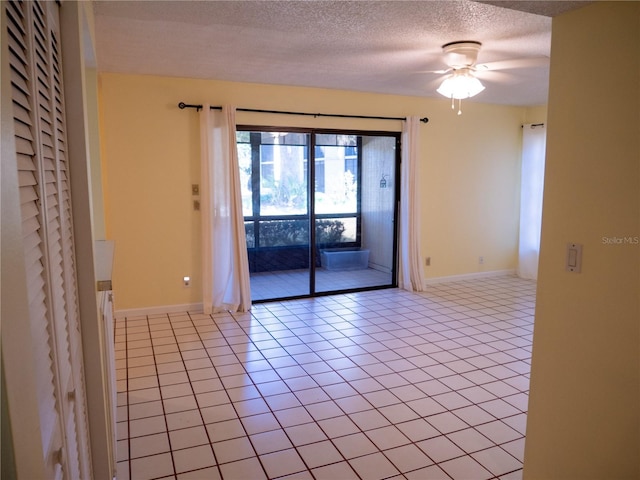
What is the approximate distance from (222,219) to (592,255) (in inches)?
149

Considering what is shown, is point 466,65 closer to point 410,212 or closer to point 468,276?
point 410,212

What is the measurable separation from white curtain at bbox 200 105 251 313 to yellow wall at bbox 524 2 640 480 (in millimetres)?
3480

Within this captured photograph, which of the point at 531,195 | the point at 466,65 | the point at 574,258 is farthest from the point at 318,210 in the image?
the point at 574,258

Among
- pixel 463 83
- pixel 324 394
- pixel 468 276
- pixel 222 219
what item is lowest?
pixel 324 394

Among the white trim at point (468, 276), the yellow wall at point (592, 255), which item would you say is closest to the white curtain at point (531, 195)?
the white trim at point (468, 276)

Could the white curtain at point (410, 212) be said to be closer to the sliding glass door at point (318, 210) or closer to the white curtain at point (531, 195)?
the sliding glass door at point (318, 210)

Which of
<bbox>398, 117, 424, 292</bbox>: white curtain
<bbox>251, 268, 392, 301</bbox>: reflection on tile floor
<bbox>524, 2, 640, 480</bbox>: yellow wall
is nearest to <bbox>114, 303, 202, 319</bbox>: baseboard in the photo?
<bbox>251, 268, 392, 301</bbox>: reflection on tile floor

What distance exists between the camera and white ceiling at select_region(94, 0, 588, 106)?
2695 millimetres

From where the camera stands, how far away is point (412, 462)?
2.36 metres

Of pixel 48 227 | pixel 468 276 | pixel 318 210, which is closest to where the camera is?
pixel 48 227

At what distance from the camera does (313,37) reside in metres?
3.27

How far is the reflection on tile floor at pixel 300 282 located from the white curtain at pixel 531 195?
6.82 ft

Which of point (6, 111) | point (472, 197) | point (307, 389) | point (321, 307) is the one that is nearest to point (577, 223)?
point (6, 111)

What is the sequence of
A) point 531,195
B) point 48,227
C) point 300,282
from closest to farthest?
1. point 48,227
2. point 300,282
3. point 531,195
